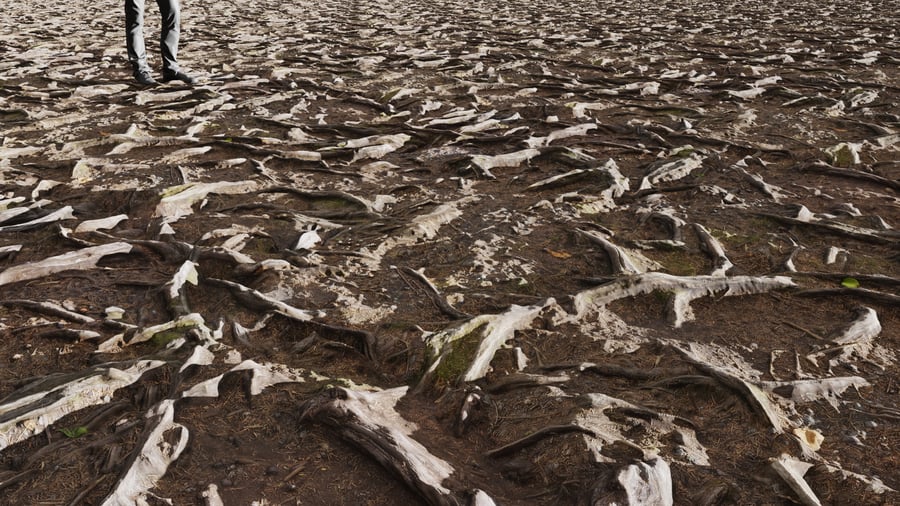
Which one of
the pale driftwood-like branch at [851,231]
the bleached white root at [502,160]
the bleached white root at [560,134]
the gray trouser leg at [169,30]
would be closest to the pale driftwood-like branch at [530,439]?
the pale driftwood-like branch at [851,231]

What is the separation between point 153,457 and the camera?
2.36 m

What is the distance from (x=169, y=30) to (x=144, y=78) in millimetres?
742

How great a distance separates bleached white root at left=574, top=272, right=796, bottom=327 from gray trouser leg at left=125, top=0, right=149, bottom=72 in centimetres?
693

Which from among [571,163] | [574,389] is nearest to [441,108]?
[571,163]

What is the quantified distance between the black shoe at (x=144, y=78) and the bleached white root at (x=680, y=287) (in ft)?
23.4

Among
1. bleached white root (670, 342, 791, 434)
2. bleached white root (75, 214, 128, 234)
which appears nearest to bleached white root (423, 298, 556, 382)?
bleached white root (670, 342, 791, 434)

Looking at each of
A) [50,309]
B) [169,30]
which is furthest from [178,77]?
[50,309]

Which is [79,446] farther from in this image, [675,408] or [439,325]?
[675,408]

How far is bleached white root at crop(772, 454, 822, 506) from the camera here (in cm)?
211

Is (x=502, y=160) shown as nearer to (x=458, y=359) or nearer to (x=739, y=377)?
(x=458, y=359)

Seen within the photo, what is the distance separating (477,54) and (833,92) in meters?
5.31

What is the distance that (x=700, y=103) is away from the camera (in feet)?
24.8

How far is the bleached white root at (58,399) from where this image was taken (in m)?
2.50

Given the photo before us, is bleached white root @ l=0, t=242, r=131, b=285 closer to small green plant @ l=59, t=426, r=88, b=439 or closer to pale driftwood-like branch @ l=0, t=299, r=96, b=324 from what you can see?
pale driftwood-like branch @ l=0, t=299, r=96, b=324
